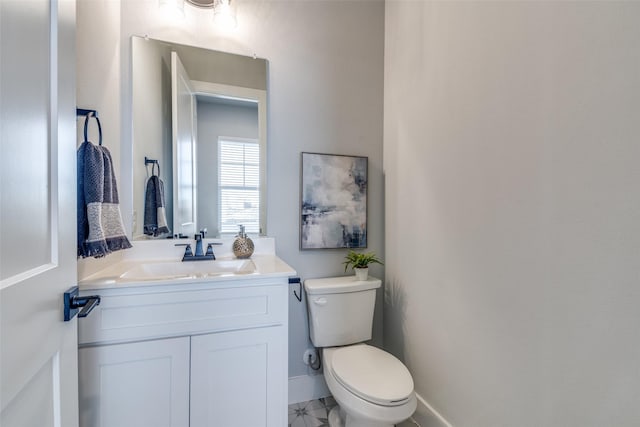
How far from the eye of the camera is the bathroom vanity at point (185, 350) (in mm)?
958

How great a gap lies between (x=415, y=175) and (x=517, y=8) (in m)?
0.81

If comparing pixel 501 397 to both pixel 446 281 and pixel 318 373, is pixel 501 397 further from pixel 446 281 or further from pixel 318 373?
pixel 318 373

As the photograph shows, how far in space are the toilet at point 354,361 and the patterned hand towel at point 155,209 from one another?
2.84 feet

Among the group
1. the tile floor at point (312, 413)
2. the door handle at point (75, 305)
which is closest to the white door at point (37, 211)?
the door handle at point (75, 305)

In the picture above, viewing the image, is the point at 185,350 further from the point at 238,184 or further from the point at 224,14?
the point at 224,14

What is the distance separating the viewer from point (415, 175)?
5.25 feet

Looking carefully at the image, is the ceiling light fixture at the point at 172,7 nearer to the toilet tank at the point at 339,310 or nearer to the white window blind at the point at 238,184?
the white window blind at the point at 238,184

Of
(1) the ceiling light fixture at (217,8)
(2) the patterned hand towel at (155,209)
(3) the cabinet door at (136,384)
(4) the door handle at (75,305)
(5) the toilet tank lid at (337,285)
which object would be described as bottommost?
(3) the cabinet door at (136,384)

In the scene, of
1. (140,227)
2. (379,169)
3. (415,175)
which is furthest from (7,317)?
(379,169)

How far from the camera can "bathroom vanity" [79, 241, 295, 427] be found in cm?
96

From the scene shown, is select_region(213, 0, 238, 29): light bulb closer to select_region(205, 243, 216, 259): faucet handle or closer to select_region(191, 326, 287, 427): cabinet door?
select_region(205, 243, 216, 259): faucet handle

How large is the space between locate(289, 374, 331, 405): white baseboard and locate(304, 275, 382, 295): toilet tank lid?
602 mm

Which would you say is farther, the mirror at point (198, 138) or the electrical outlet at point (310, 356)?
the electrical outlet at point (310, 356)

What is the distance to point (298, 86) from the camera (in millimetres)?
1713
